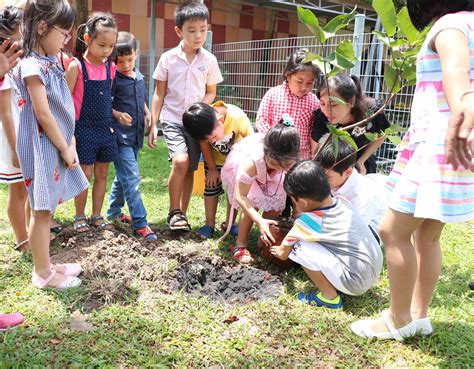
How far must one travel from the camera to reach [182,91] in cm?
363

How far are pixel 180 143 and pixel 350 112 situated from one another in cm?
128

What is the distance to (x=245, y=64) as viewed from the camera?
7.19 m

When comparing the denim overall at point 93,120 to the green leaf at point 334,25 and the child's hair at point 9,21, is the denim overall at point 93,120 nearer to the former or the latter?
the child's hair at point 9,21

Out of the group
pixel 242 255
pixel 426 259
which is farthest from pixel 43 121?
pixel 426 259

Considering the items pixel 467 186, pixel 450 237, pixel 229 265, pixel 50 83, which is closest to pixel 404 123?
pixel 450 237

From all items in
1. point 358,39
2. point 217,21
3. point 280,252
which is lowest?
point 280,252

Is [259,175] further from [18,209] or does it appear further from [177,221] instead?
[18,209]

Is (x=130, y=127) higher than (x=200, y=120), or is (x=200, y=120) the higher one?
(x=200, y=120)

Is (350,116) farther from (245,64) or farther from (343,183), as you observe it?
(245,64)

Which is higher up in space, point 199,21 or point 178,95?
point 199,21

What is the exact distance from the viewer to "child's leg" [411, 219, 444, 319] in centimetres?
206

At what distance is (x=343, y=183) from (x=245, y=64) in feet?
15.2

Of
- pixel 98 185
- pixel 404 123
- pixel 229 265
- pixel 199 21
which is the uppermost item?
pixel 199 21

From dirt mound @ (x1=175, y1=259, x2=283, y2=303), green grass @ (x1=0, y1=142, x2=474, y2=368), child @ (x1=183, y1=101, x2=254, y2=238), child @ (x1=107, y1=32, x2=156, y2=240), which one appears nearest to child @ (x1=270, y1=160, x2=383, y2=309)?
green grass @ (x1=0, y1=142, x2=474, y2=368)
